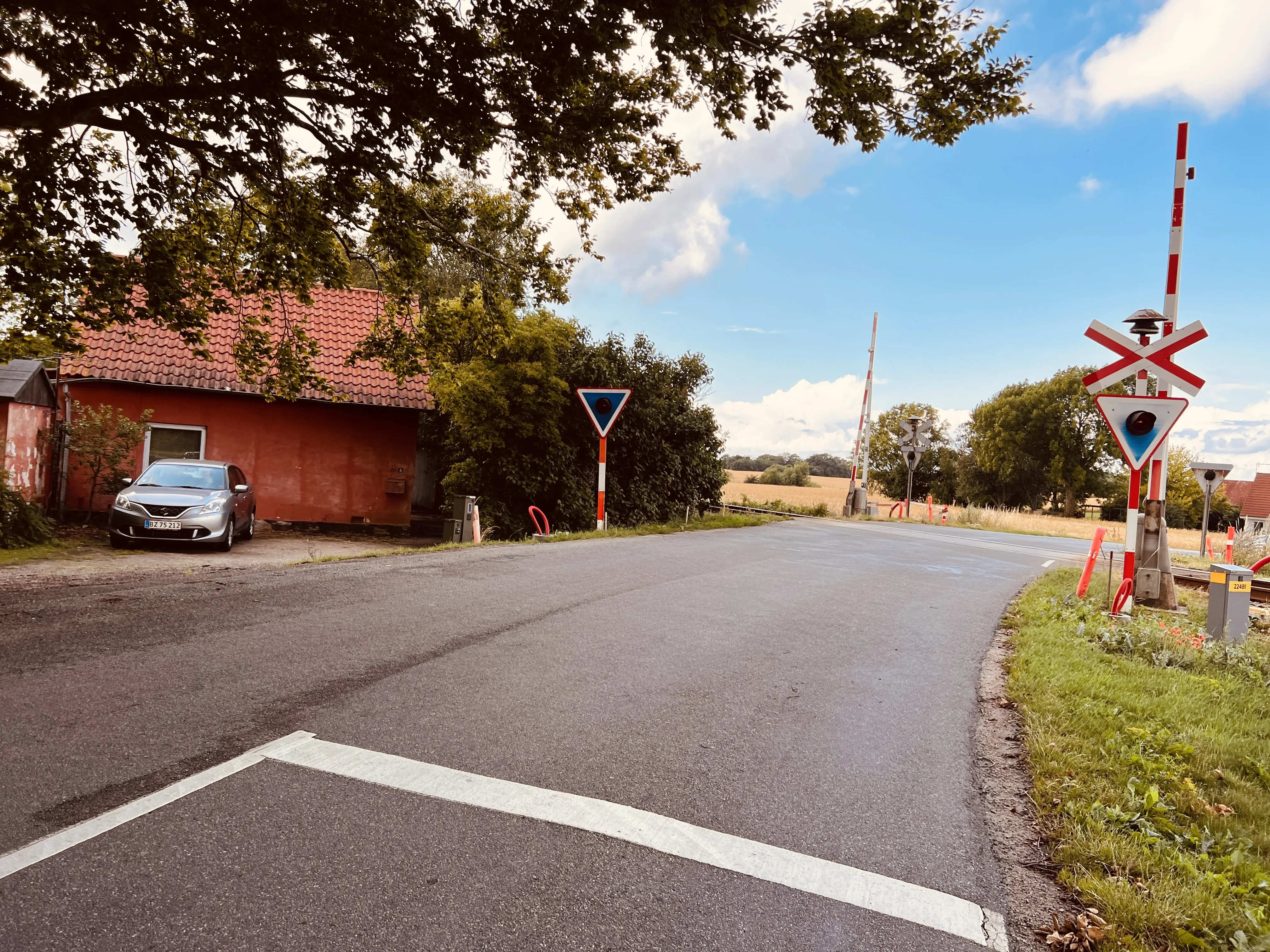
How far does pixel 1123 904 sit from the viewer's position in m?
2.92

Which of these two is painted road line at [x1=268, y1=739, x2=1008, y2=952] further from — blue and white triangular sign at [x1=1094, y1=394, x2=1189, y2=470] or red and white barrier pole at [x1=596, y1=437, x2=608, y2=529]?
red and white barrier pole at [x1=596, y1=437, x2=608, y2=529]

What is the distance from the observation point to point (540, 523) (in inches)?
707

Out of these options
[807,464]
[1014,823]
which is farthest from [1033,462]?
[1014,823]

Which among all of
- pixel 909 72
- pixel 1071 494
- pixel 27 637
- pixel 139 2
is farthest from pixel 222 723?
pixel 1071 494

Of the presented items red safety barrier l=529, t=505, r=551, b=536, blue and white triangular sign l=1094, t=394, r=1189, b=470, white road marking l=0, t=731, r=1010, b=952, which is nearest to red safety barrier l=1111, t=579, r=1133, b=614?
blue and white triangular sign l=1094, t=394, r=1189, b=470

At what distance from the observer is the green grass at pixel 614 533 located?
11234mm

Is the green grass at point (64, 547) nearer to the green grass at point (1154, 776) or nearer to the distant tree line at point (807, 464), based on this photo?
the green grass at point (1154, 776)

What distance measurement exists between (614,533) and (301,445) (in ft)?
25.2

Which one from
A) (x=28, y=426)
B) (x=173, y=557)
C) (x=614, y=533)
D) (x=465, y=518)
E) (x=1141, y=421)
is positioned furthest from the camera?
(x=465, y=518)

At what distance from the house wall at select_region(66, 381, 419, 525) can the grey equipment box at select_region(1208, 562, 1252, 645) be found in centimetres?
1549

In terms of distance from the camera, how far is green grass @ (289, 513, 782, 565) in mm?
11234

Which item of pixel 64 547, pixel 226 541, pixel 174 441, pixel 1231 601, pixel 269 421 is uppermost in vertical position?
pixel 269 421

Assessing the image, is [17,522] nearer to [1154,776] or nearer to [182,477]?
[182,477]

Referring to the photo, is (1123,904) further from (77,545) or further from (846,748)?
Answer: (77,545)
